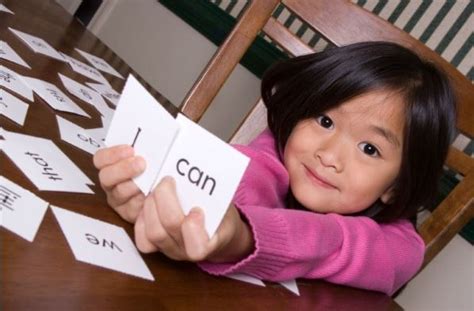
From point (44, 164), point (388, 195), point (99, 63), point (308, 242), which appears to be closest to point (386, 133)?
point (388, 195)

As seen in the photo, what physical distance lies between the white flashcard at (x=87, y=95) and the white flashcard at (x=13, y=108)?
0.57 feet

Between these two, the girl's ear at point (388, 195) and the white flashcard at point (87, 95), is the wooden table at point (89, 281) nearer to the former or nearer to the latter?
the white flashcard at point (87, 95)

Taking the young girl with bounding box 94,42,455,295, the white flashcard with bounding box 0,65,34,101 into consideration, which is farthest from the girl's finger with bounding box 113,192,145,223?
the white flashcard with bounding box 0,65,34,101

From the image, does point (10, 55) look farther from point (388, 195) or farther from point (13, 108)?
point (388, 195)

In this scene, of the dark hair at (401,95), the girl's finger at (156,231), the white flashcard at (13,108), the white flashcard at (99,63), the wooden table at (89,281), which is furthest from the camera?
the white flashcard at (99,63)

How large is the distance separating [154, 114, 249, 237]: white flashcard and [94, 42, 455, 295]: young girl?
11 cm

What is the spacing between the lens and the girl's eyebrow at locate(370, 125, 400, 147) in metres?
0.77

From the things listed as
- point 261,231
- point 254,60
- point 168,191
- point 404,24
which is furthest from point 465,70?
point 168,191

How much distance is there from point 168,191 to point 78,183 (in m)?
0.13

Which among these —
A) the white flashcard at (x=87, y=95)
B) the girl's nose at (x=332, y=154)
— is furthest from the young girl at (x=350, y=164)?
the white flashcard at (x=87, y=95)

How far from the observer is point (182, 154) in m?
0.44

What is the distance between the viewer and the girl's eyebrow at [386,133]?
0.77 m

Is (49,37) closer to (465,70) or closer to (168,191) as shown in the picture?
(168,191)

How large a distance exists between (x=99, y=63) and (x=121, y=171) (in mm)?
663
